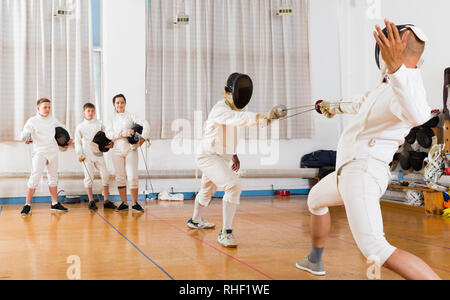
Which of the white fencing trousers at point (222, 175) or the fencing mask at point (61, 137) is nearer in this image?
the white fencing trousers at point (222, 175)

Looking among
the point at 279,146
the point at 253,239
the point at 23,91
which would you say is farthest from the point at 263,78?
the point at 253,239

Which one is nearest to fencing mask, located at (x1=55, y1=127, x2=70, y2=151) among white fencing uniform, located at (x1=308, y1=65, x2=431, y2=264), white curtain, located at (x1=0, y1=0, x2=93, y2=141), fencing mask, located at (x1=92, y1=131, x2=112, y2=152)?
fencing mask, located at (x1=92, y1=131, x2=112, y2=152)

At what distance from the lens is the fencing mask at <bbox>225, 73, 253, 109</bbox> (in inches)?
129

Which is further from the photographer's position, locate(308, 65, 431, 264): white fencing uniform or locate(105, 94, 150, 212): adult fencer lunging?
locate(105, 94, 150, 212): adult fencer lunging

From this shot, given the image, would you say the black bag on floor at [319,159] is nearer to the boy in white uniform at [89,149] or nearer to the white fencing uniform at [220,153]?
the boy in white uniform at [89,149]

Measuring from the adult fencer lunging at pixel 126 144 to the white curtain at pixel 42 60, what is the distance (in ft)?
4.24

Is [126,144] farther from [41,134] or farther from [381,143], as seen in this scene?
[381,143]

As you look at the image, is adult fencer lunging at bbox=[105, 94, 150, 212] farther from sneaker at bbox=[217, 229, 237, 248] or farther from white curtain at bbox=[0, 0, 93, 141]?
sneaker at bbox=[217, 229, 237, 248]

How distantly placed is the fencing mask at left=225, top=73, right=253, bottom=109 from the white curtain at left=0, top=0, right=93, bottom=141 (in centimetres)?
359

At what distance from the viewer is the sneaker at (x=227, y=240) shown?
324 centimetres

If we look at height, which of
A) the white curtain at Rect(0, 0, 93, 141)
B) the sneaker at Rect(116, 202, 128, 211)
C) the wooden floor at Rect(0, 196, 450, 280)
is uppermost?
the white curtain at Rect(0, 0, 93, 141)

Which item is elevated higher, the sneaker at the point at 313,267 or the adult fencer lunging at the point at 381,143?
the adult fencer lunging at the point at 381,143

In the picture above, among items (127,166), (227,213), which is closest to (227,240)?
(227,213)

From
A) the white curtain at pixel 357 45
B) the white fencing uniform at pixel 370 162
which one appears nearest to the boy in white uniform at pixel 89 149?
the white curtain at pixel 357 45
